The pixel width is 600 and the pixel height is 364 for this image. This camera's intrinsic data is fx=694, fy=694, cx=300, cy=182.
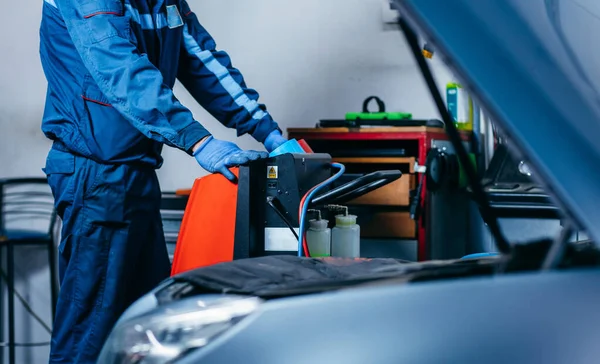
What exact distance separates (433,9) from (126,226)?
131 cm

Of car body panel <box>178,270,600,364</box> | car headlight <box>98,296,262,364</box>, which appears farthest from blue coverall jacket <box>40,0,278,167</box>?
car body panel <box>178,270,600,364</box>

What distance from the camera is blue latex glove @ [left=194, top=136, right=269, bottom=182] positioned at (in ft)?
5.14

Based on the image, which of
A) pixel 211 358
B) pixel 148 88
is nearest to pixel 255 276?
pixel 211 358

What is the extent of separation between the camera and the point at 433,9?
26.0 inches

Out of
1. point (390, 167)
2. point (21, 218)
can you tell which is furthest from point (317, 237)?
point (21, 218)

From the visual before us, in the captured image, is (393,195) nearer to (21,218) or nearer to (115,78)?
(115,78)

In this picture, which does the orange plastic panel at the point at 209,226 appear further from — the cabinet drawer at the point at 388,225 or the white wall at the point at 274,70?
the white wall at the point at 274,70

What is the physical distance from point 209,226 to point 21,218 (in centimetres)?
197

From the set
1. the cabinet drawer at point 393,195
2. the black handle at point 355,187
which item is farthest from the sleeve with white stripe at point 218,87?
the cabinet drawer at point 393,195

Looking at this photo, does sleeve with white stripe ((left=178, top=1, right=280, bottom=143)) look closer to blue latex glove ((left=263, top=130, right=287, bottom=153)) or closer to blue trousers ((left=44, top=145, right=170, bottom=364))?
blue latex glove ((left=263, top=130, right=287, bottom=153))

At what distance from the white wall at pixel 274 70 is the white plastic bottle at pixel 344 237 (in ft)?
5.05

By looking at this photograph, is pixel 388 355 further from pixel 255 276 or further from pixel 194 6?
pixel 194 6

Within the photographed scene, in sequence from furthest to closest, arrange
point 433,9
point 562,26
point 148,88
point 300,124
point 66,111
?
point 300,124 < point 66,111 < point 148,88 < point 562,26 < point 433,9

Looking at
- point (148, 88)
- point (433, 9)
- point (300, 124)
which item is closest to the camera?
point (433, 9)
